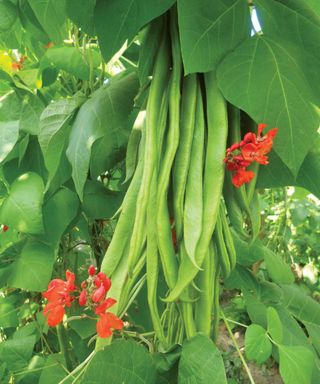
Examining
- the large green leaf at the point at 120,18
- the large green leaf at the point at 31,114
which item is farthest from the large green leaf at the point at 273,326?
the large green leaf at the point at 31,114

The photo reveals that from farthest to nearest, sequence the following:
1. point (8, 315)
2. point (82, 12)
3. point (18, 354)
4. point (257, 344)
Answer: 1. point (8, 315)
2. point (18, 354)
3. point (257, 344)
4. point (82, 12)

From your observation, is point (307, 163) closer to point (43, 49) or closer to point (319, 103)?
point (319, 103)

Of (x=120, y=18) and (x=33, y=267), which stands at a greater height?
(x=120, y=18)

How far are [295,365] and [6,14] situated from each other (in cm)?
77

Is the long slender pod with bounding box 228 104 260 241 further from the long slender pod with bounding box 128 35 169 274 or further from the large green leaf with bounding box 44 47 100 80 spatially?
the large green leaf with bounding box 44 47 100 80

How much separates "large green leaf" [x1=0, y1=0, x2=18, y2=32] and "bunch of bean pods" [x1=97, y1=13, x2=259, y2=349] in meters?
0.33

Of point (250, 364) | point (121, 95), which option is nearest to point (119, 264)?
point (121, 95)

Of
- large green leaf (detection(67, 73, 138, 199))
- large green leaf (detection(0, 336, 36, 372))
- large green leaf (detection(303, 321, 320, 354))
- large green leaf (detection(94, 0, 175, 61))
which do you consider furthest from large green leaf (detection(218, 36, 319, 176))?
large green leaf (detection(0, 336, 36, 372))

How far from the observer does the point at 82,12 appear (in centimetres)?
74

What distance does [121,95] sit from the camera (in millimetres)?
882

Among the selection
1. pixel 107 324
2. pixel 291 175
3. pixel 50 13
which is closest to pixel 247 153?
pixel 291 175

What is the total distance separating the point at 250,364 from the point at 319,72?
211cm

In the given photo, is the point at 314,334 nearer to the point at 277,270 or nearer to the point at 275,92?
the point at 277,270

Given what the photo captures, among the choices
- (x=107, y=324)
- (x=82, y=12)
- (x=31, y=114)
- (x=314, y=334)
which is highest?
(x=82, y=12)
